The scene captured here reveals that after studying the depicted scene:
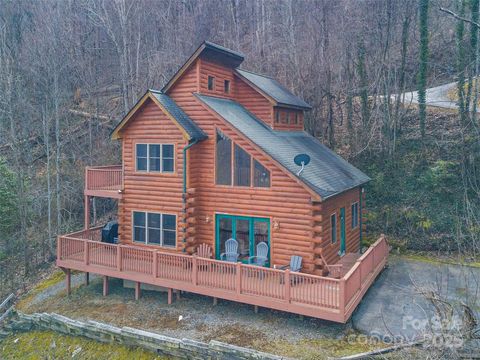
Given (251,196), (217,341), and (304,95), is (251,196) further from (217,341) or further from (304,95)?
(304,95)

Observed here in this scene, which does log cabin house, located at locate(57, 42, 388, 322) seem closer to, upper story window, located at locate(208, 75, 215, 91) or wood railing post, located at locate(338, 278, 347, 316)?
upper story window, located at locate(208, 75, 215, 91)

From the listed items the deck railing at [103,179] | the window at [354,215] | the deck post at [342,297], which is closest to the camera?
the deck post at [342,297]

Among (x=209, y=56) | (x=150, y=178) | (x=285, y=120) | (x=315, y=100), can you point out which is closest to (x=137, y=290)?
(x=150, y=178)

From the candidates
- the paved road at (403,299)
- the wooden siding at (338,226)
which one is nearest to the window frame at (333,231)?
the wooden siding at (338,226)

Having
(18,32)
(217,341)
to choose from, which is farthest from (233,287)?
(18,32)

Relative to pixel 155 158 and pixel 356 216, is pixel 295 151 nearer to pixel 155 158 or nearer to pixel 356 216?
pixel 356 216

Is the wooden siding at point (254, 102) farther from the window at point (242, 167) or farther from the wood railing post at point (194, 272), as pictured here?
the wood railing post at point (194, 272)

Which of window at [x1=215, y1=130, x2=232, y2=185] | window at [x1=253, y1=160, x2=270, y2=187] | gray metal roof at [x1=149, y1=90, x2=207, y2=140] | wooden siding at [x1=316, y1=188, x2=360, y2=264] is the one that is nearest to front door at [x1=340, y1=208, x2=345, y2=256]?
wooden siding at [x1=316, y1=188, x2=360, y2=264]
